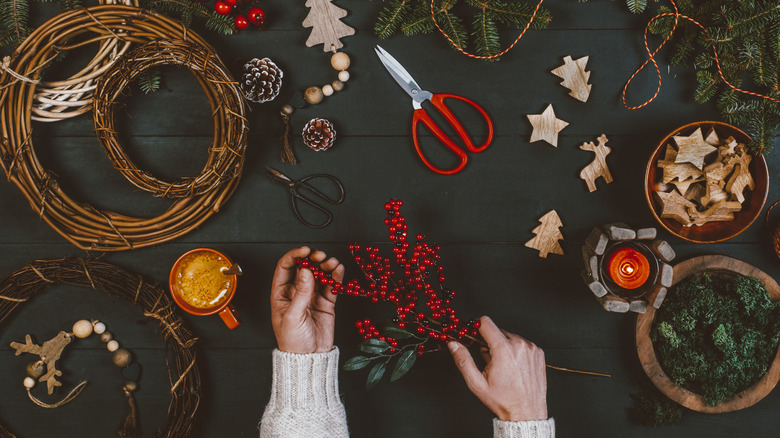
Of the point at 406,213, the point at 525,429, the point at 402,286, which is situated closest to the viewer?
the point at 525,429

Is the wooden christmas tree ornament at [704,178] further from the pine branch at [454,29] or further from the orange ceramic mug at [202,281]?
the orange ceramic mug at [202,281]

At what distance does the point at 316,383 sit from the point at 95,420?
71 cm

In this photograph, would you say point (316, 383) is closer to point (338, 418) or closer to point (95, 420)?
point (338, 418)

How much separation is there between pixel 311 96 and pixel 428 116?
325 millimetres

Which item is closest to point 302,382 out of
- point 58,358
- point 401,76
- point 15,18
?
point 58,358

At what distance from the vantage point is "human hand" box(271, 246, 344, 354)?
1.14m

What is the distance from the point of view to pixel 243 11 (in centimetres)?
127

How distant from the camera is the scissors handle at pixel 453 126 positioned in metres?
1.27

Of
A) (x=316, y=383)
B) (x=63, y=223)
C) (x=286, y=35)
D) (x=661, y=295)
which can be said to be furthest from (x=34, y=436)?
(x=661, y=295)

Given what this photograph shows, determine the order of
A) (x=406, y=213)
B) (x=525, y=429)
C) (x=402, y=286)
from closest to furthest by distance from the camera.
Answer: (x=525, y=429) → (x=402, y=286) → (x=406, y=213)

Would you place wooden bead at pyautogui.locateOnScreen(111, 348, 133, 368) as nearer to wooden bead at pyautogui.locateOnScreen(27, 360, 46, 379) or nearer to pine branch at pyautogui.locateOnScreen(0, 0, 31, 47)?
wooden bead at pyautogui.locateOnScreen(27, 360, 46, 379)

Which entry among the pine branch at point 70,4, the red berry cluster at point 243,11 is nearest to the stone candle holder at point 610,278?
the red berry cluster at point 243,11

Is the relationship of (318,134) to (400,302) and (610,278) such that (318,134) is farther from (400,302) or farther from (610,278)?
(610,278)

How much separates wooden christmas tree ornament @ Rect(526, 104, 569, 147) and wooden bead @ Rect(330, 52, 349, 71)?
0.52m
